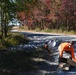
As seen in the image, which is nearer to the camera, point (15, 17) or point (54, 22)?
point (15, 17)

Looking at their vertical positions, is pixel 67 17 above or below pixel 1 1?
below

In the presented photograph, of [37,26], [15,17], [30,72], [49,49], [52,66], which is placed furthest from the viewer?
[37,26]

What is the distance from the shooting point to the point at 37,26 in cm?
5738

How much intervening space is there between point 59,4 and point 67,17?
237 centimetres

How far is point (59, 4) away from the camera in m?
47.2

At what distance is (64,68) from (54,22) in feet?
122

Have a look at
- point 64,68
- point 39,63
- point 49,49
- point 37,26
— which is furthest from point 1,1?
point 37,26

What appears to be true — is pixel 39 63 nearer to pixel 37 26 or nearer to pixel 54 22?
pixel 54 22

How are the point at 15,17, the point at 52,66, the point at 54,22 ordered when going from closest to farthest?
the point at 52,66 → the point at 15,17 → the point at 54,22

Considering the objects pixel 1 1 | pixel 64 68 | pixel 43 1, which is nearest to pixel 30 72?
pixel 64 68

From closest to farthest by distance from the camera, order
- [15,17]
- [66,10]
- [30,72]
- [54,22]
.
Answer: [30,72]
[15,17]
[66,10]
[54,22]

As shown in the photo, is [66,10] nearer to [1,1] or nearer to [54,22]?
[54,22]

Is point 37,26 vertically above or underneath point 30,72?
underneath

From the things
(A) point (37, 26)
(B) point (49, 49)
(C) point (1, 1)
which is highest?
(C) point (1, 1)
